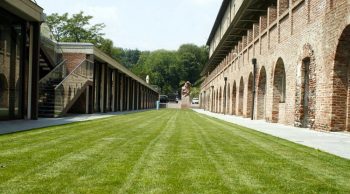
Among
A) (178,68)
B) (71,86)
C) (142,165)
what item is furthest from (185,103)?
(178,68)

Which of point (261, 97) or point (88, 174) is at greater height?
point (261, 97)

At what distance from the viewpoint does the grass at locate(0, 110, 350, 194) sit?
4.97m

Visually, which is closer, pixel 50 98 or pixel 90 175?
pixel 90 175

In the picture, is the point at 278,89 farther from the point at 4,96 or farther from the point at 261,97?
the point at 4,96

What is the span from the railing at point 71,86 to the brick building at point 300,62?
9951 millimetres

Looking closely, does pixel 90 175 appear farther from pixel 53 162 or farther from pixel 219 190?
pixel 219 190

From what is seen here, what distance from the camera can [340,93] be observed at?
13.5 meters

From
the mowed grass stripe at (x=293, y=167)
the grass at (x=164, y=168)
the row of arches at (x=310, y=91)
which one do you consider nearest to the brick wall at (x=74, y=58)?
the row of arches at (x=310, y=91)

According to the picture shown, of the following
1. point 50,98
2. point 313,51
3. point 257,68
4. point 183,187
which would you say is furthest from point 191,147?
point 257,68

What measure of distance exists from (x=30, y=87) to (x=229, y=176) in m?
14.6

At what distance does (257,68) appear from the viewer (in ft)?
84.1

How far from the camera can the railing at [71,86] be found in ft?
67.9

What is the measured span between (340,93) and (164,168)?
358 inches

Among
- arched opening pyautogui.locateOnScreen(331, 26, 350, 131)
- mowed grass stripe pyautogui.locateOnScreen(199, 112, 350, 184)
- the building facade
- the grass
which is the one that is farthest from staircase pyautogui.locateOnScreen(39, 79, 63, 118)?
mowed grass stripe pyautogui.locateOnScreen(199, 112, 350, 184)
